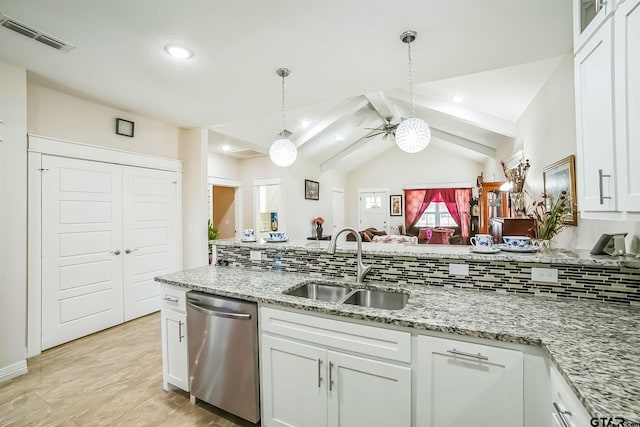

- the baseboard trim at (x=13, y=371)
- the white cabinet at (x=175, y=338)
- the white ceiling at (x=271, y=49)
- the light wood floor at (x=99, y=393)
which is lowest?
the light wood floor at (x=99, y=393)

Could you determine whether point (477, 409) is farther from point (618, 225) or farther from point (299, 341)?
point (618, 225)

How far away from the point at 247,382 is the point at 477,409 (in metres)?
1.21

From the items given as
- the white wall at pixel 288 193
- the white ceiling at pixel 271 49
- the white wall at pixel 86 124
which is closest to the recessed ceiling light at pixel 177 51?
the white ceiling at pixel 271 49

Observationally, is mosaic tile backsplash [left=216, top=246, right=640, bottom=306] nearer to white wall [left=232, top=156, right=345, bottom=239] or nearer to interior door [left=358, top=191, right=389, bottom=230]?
white wall [left=232, top=156, right=345, bottom=239]

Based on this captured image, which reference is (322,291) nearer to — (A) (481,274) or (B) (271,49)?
(A) (481,274)

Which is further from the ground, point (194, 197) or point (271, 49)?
point (271, 49)

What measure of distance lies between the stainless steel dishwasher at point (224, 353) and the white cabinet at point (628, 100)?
69.6 inches

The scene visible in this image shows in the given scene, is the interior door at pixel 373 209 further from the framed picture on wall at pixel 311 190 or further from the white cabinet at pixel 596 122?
the white cabinet at pixel 596 122

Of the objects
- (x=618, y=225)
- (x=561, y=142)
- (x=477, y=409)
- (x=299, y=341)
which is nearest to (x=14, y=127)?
(x=299, y=341)

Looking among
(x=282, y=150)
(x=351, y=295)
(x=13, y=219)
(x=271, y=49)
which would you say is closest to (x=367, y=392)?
(x=351, y=295)

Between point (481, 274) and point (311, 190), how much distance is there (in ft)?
18.4

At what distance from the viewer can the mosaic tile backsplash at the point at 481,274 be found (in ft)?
4.79

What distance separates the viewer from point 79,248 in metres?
3.02

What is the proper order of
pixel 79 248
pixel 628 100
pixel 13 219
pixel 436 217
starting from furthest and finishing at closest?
pixel 436 217, pixel 79 248, pixel 13 219, pixel 628 100
